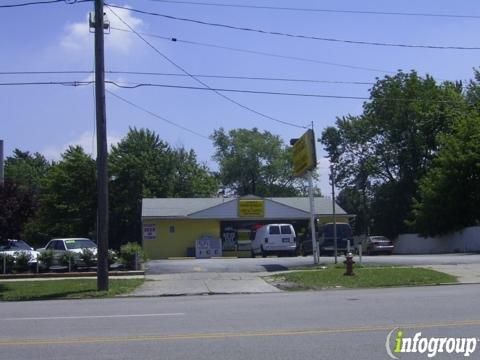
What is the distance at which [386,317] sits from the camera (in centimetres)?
1212

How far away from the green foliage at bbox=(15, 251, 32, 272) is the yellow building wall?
16.1 metres

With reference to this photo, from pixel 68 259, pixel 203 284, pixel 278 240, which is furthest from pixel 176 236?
pixel 203 284

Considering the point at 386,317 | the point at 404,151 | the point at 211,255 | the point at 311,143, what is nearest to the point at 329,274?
the point at 311,143

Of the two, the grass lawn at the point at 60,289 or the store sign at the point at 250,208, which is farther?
the store sign at the point at 250,208

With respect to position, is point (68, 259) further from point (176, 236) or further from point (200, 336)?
point (200, 336)

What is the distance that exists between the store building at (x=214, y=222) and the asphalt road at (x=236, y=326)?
1062 inches

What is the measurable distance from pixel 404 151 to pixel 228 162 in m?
28.6

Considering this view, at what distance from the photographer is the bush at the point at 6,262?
26.8 metres

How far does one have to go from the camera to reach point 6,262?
26.9 meters

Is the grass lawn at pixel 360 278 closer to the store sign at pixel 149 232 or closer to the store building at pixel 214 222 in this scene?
the store building at pixel 214 222

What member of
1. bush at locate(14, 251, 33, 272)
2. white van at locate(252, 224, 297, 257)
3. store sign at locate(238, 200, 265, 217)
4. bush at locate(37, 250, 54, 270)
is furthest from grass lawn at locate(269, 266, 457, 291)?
store sign at locate(238, 200, 265, 217)

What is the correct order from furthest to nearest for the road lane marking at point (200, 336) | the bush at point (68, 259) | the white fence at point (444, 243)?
the white fence at point (444, 243) < the bush at point (68, 259) < the road lane marking at point (200, 336)

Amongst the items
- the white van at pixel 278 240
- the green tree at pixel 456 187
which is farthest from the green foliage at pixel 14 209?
the green tree at pixel 456 187

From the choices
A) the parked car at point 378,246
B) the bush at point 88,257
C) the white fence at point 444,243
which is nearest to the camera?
the bush at point 88,257
